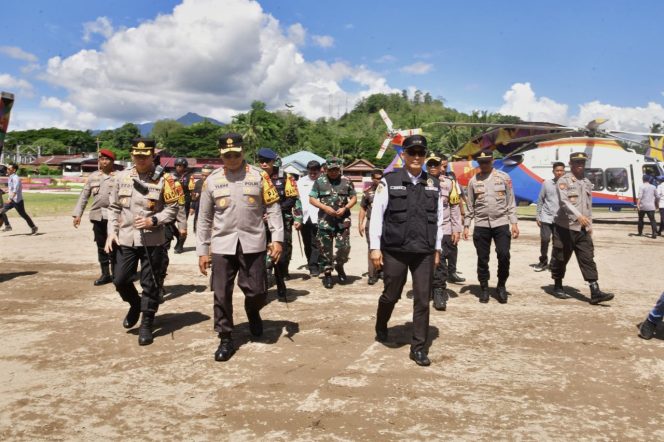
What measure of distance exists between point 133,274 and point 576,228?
19.3 ft

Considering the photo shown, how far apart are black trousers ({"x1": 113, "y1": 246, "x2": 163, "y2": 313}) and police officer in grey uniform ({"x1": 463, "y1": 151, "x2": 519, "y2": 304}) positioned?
4.31m

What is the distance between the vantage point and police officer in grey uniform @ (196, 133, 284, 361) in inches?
179

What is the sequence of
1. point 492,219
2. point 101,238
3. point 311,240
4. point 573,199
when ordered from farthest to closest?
1. point 311,240
2. point 101,238
3. point 573,199
4. point 492,219

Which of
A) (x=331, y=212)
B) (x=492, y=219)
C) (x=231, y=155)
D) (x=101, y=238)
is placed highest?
(x=231, y=155)

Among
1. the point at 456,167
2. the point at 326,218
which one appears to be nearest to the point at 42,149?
the point at 456,167

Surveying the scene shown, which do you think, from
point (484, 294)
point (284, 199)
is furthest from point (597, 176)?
point (284, 199)

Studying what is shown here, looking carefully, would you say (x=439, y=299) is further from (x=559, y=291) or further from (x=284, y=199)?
(x=284, y=199)

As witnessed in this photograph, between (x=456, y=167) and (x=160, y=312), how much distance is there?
826 inches

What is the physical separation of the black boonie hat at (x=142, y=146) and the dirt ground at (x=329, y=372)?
6.52 feet

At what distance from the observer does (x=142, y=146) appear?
16.5 feet

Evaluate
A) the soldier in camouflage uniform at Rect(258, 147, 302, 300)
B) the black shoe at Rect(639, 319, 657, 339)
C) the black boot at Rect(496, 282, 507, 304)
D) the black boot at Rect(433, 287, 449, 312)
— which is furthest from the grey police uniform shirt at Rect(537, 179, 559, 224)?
the soldier in camouflage uniform at Rect(258, 147, 302, 300)

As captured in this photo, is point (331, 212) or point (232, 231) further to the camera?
point (331, 212)

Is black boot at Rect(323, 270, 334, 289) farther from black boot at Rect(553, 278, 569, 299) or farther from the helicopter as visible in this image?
the helicopter

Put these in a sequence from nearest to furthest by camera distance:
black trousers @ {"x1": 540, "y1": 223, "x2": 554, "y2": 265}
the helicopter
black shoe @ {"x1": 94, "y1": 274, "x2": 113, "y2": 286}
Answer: black shoe @ {"x1": 94, "y1": 274, "x2": 113, "y2": 286} → black trousers @ {"x1": 540, "y1": 223, "x2": 554, "y2": 265} → the helicopter
